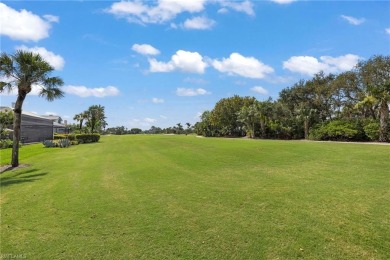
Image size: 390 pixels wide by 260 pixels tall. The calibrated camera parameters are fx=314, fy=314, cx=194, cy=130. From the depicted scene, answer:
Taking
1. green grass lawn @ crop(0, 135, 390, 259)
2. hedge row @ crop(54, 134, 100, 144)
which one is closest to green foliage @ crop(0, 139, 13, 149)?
hedge row @ crop(54, 134, 100, 144)

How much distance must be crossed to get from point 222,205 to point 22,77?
1452 cm

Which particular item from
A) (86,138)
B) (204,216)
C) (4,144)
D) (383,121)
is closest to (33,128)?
(86,138)

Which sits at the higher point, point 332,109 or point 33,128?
point 332,109

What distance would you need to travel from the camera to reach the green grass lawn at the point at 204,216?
487 centimetres

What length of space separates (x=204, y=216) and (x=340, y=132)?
32.9m

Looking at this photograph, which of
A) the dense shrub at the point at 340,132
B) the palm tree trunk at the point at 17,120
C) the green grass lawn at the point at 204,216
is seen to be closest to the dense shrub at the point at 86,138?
the palm tree trunk at the point at 17,120

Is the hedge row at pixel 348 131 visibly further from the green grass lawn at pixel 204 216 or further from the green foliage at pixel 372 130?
the green grass lawn at pixel 204 216

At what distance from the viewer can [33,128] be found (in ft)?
171

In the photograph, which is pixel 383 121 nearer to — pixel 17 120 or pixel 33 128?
pixel 17 120

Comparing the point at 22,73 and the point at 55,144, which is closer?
the point at 22,73

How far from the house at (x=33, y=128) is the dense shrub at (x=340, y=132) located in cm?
4116

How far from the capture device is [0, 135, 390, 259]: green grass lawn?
487cm

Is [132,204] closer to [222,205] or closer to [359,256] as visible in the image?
[222,205]

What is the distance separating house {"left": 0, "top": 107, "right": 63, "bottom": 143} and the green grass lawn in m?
42.2
